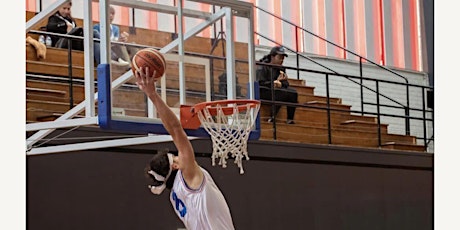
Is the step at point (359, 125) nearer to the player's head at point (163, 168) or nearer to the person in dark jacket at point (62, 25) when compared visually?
the person in dark jacket at point (62, 25)

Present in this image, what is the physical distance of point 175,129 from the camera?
4.95m

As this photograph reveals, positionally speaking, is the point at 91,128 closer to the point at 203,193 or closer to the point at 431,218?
the point at 203,193

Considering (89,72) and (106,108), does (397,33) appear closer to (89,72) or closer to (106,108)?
(89,72)

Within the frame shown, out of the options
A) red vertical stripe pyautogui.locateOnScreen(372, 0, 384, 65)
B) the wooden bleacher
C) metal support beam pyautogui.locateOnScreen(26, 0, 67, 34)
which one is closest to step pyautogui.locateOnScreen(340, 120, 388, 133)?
the wooden bleacher

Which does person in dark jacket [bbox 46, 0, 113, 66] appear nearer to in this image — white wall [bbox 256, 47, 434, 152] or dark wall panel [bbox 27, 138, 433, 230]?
dark wall panel [bbox 27, 138, 433, 230]

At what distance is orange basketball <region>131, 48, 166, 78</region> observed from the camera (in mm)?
5095

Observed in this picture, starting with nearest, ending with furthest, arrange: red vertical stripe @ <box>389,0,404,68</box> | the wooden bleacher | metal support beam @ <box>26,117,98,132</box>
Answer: metal support beam @ <box>26,117,98,132</box> → the wooden bleacher → red vertical stripe @ <box>389,0,404,68</box>

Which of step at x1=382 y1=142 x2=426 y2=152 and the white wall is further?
the white wall

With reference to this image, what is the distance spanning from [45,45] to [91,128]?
3.36ft

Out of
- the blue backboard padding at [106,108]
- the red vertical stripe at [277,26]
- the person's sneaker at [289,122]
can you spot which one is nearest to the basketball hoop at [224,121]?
the blue backboard padding at [106,108]

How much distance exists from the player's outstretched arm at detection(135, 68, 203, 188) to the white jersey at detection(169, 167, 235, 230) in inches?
2.0

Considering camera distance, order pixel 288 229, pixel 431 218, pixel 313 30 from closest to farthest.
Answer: pixel 288 229
pixel 431 218
pixel 313 30

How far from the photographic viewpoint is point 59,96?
7812mm
